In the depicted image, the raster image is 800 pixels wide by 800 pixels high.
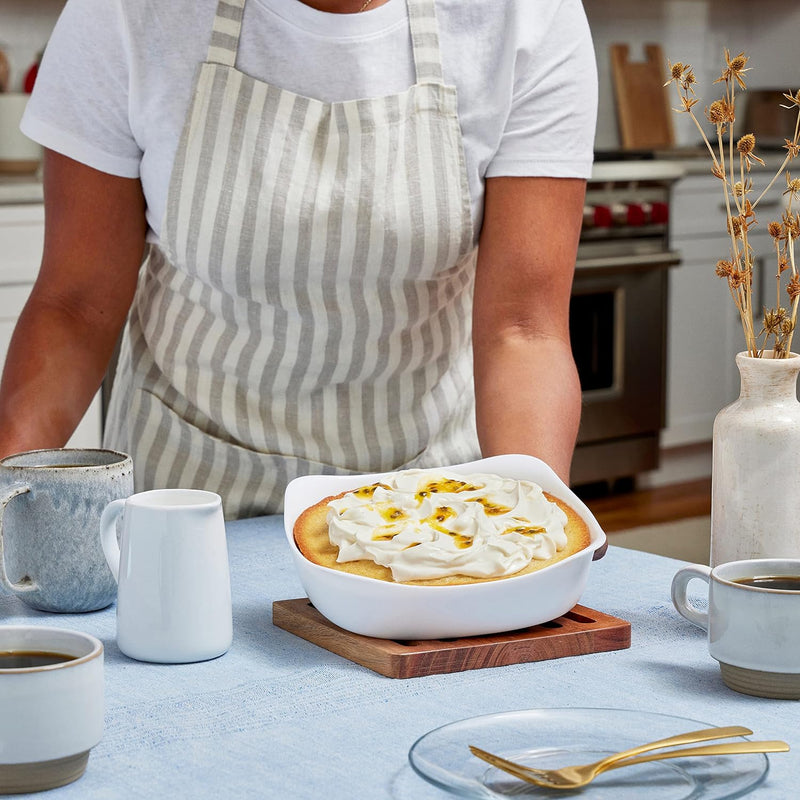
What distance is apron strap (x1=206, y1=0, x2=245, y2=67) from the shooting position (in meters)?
1.24

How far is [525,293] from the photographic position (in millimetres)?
1261

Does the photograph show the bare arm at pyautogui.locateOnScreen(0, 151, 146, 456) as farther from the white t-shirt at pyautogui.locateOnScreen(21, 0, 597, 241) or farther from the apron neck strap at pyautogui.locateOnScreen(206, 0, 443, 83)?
the apron neck strap at pyautogui.locateOnScreen(206, 0, 443, 83)

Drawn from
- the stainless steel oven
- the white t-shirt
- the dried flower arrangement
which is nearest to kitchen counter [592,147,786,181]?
the stainless steel oven

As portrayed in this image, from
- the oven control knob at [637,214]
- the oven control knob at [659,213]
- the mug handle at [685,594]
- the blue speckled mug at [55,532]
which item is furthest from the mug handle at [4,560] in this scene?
the oven control knob at [659,213]

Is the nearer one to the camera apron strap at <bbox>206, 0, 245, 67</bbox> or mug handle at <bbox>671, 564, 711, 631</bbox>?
mug handle at <bbox>671, 564, 711, 631</bbox>

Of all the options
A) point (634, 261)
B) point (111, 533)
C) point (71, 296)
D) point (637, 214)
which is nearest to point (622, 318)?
point (634, 261)

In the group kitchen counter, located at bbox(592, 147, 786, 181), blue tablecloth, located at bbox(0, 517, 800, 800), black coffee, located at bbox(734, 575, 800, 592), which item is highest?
kitchen counter, located at bbox(592, 147, 786, 181)

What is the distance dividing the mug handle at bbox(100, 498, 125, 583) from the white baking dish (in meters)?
0.13

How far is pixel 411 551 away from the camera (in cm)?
82

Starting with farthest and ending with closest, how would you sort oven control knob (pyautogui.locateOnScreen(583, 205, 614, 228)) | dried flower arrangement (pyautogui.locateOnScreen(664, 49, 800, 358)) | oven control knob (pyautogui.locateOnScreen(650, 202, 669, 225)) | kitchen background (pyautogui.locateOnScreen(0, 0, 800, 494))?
kitchen background (pyautogui.locateOnScreen(0, 0, 800, 494)), oven control knob (pyautogui.locateOnScreen(650, 202, 669, 225)), oven control knob (pyautogui.locateOnScreen(583, 205, 614, 228)), dried flower arrangement (pyautogui.locateOnScreen(664, 49, 800, 358))

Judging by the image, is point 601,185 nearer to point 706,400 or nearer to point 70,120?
point 706,400

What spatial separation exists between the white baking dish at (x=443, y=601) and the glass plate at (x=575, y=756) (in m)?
0.11

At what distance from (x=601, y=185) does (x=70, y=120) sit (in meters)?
2.73

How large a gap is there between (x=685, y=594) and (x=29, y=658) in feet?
1.43
